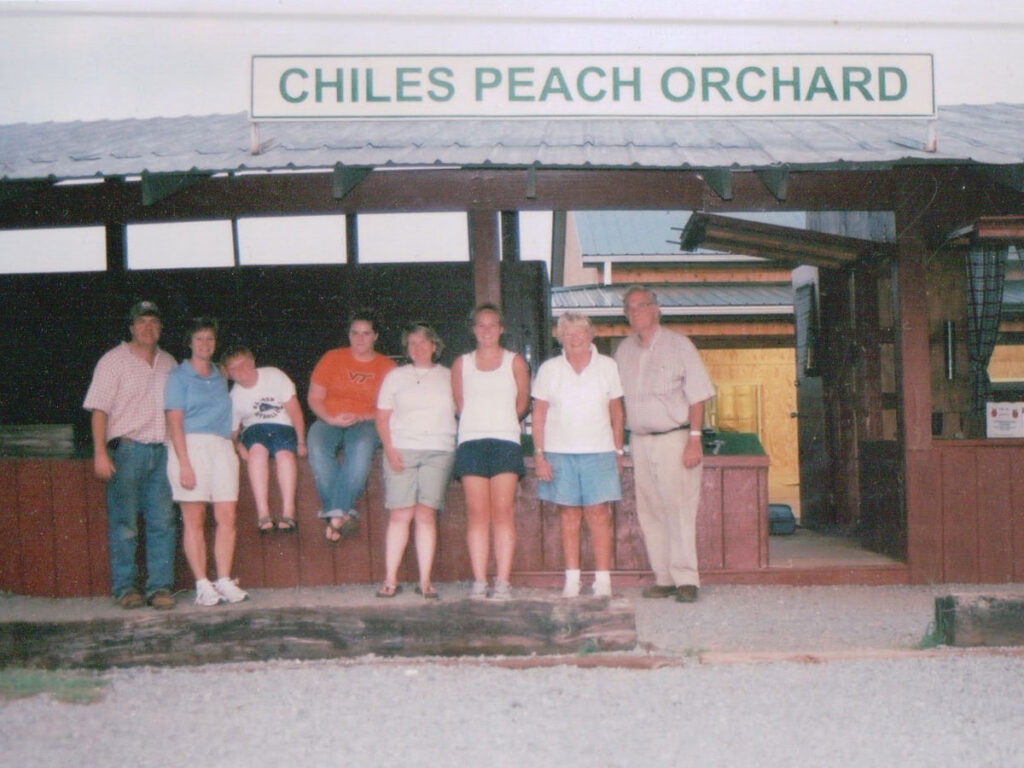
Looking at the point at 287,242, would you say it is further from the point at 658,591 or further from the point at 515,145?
the point at 658,591

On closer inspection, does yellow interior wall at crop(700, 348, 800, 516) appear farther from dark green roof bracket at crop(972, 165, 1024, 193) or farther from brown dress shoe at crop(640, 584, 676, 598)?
brown dress shoe at crop(640, 584, 676, 598)

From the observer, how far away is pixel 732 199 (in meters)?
6.59

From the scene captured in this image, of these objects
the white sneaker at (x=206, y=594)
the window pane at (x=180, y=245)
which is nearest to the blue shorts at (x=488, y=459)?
the white sneaker at (x=206, y=594)

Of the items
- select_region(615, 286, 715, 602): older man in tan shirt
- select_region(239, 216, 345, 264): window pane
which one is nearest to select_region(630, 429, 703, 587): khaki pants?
select_region(615, 286, 715, 602): older man in tan shirt

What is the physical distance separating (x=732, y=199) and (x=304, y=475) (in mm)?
3192

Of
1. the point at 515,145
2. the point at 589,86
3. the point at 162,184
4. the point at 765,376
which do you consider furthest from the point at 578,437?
the point at 765,376

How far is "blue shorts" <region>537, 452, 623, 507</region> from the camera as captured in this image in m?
5.79

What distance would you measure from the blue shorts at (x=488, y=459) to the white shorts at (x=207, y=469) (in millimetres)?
1329

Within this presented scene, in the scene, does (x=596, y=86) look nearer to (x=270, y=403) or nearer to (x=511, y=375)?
(x=511, y=375)

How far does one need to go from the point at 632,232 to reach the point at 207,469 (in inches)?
400

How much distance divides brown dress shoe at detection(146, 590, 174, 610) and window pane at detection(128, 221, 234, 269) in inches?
136

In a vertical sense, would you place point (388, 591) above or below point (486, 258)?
below

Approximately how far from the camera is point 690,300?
1290 cm

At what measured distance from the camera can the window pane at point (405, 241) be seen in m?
8.66
